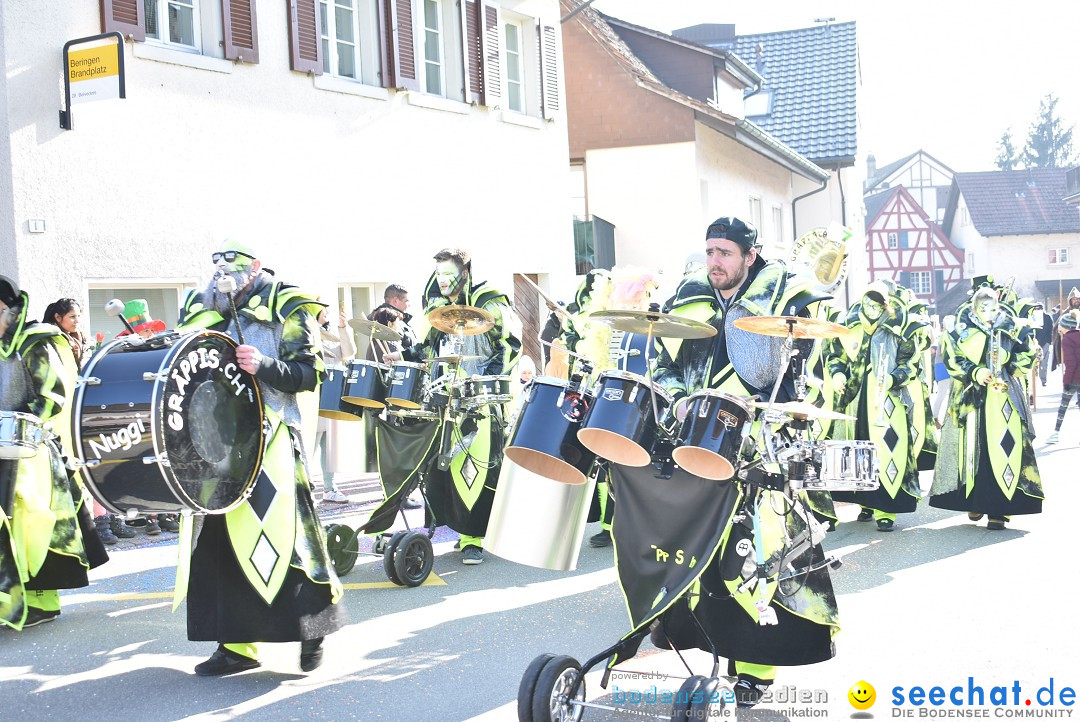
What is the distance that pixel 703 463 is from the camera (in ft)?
15.9

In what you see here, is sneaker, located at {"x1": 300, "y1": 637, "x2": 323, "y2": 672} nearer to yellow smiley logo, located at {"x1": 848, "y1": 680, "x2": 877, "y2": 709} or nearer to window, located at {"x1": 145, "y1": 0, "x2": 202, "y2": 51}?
yellow smiley logo, located at {"x1": 848, "y1": 680, "x2": 877, "y2": 709}

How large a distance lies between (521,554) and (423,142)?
1071cm

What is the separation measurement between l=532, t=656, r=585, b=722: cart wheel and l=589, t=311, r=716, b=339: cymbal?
4.07 ft

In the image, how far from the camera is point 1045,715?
523 cm

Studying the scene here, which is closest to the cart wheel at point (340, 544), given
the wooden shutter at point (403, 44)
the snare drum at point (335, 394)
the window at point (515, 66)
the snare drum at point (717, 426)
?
the snare drum at point (335, 394)

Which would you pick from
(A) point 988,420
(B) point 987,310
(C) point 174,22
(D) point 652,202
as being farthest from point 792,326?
(D) point 652,202

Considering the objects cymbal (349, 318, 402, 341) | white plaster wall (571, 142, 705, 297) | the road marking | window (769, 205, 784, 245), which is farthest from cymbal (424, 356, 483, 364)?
window (769, 205, 784, 245)

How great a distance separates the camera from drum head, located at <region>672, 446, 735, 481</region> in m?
4.75

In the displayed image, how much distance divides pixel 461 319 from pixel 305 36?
6.38 m

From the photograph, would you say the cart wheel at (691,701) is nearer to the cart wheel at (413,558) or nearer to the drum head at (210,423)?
the drum head at (210,423)

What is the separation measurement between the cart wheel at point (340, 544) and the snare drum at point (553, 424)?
2.95 metres

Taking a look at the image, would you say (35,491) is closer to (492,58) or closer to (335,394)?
(335,394)

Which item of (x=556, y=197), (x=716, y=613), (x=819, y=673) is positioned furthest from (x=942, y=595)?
(x=556, y=197)

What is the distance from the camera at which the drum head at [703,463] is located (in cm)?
475
